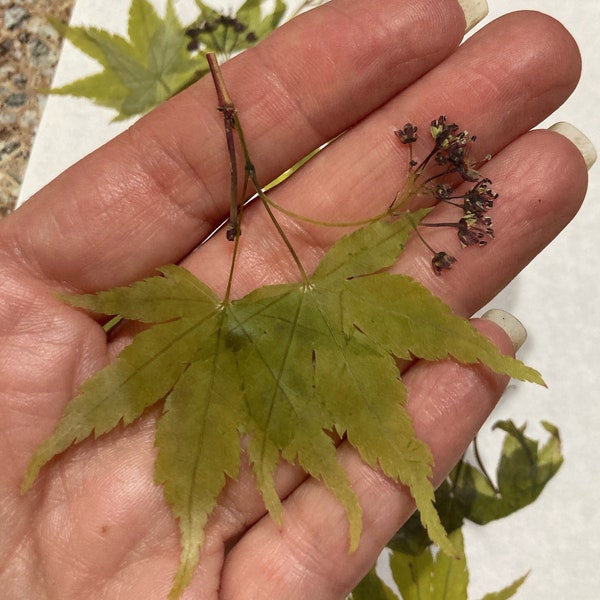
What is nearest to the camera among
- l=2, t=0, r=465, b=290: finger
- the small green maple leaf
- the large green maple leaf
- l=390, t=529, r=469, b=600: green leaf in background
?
the large green maple leaf

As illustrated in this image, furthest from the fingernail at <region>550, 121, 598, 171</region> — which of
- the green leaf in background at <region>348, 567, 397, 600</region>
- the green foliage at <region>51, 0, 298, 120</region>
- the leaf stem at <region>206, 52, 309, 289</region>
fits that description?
the green leaf in background at <region>348, 567, 397, 600</region>

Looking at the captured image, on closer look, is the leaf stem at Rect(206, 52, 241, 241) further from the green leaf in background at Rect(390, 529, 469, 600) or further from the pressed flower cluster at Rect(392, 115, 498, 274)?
the green leaf in background at Rect(390, 529, 469, 600)

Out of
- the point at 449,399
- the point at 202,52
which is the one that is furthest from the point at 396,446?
the point at 202,52

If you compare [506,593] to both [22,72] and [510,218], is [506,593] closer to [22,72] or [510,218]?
[510,218]

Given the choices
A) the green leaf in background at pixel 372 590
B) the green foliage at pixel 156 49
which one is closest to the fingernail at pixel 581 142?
A: the green foliage at pixel 156 49

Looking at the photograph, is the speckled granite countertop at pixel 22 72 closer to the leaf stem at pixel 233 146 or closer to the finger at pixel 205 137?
the finger at pixel 205 137
